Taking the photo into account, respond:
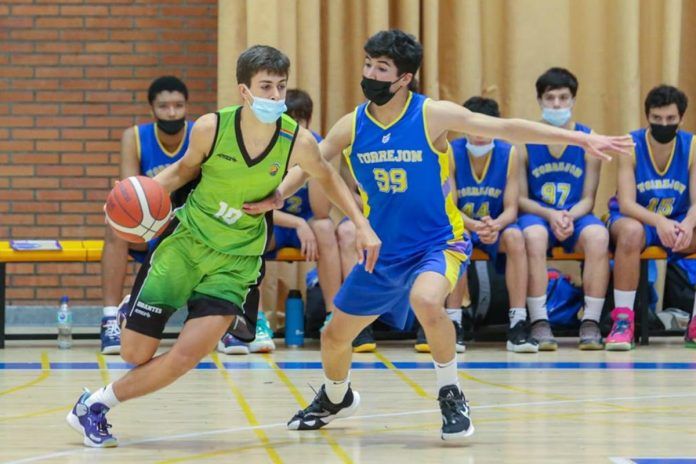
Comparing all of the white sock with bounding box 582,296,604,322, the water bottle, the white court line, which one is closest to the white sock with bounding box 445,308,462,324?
the white sock with bounding box 582,296,604,322

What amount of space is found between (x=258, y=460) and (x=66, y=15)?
18.3ft

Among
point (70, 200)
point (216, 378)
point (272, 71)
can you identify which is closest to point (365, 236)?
point (272, 71)

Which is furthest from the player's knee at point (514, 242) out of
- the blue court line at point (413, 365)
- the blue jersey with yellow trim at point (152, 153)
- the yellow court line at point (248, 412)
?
the blue jersey with yellow trim at point (152, 153)

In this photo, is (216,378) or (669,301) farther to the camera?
(669,301)

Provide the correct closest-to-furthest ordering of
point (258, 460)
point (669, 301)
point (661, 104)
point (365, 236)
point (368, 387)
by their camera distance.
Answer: point (258, 460), point (365, 236), point (368, 387), point (661, 104), point (669, 301)

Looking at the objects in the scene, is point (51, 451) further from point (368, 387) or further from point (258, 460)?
point (368, 387)

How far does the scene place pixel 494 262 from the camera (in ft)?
26.0

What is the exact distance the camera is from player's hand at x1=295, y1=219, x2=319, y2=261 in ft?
24.6

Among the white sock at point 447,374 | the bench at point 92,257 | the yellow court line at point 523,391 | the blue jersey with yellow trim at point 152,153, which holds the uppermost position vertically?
the blue jersey with yellow trim at point 152,153

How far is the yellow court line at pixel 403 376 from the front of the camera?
19.2ft

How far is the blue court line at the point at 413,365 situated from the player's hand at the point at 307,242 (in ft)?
2.54

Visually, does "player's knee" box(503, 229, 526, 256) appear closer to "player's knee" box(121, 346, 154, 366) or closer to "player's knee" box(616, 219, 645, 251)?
"player's knee" box(616, 219, 645, 251)

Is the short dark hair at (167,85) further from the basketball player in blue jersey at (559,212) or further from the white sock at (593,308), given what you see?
the white sock at (593,308)

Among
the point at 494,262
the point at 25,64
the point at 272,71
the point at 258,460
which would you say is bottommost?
the point at 258,460
